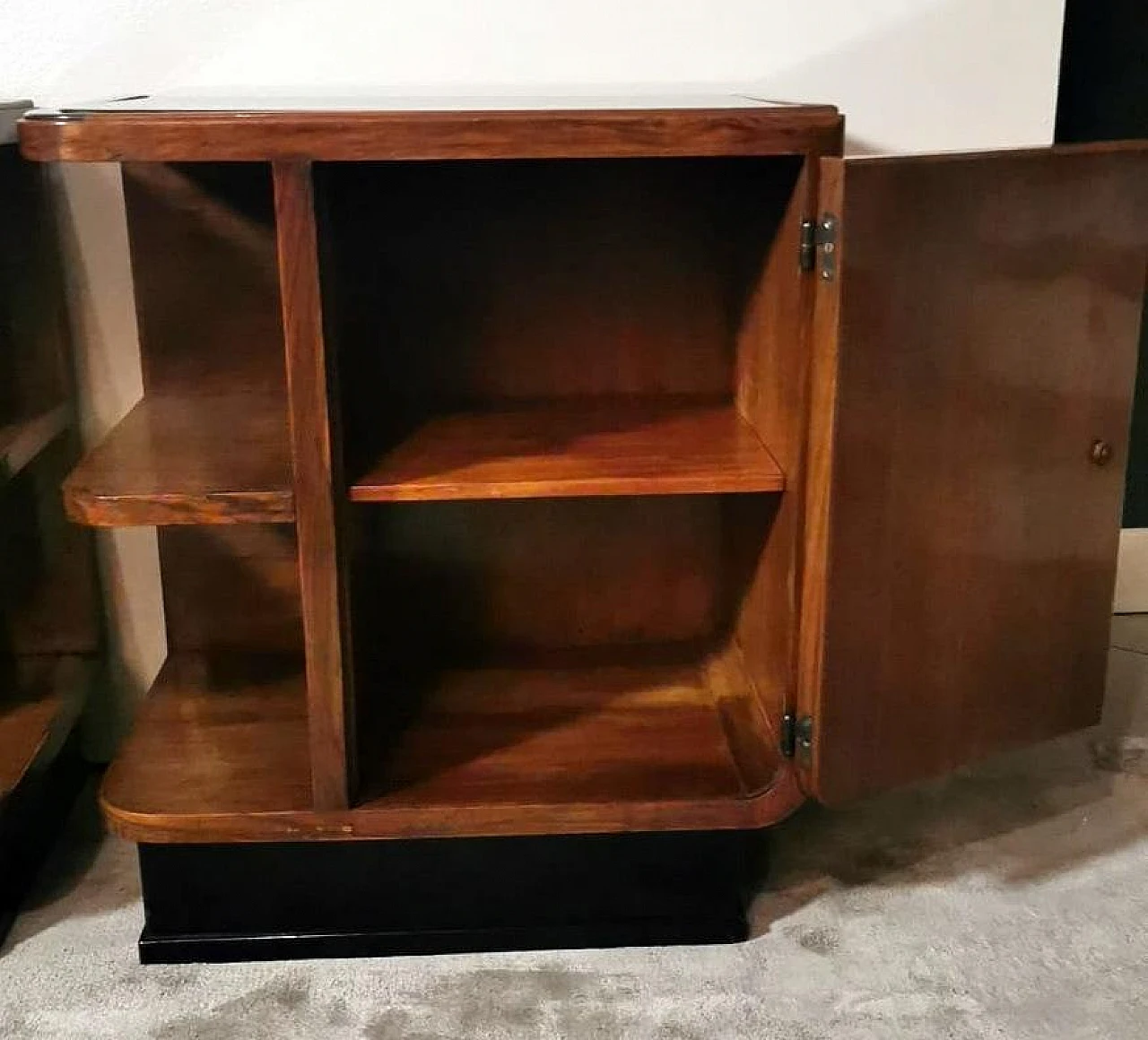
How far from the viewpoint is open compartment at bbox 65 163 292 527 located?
129 centimetres

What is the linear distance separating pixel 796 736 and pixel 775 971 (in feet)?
0.75

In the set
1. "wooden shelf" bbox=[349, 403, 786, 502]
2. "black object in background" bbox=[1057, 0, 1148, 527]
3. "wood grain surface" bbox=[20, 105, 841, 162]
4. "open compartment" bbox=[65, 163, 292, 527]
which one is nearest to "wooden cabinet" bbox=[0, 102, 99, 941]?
"open compartment" bbox=[65, 163, 292, 527]

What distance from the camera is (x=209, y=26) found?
137 centimetres

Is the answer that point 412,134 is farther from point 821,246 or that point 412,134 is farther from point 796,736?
point 796,736

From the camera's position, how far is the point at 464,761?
129cm

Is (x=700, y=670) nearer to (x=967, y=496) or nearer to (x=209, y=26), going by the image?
(x=967, y=496)

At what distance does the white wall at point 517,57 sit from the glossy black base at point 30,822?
394mm

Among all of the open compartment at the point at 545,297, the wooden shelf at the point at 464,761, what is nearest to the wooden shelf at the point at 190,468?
the open compartment at the point at 545,297

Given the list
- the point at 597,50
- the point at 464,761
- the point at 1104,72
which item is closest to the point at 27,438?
the point at 464,761

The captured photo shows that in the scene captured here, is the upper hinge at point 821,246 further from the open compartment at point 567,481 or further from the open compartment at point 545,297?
the open compartment at point 545,297

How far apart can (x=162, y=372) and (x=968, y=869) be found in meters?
1.01

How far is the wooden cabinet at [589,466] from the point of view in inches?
41.9

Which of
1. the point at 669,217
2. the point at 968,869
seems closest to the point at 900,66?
the point at 669,217

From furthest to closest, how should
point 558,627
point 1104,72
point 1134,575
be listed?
point 1134,575 < point 1104,72 < point 558,627
